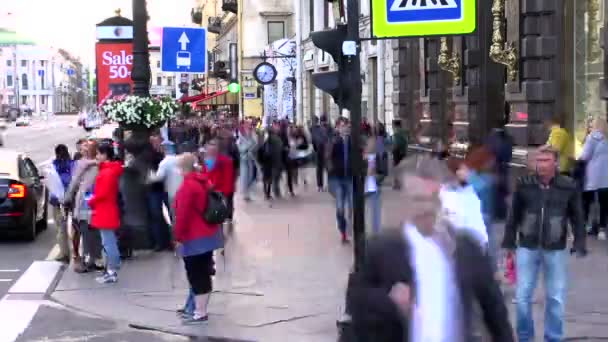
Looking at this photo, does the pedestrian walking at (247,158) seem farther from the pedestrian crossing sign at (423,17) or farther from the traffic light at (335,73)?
the pedestrian crossing sign at (423,17)

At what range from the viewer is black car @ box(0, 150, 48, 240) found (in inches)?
571

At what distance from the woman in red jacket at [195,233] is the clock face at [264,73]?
28.8 m

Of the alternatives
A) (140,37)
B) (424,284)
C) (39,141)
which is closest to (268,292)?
(140,37)

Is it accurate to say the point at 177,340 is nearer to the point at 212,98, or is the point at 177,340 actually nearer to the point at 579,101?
the point at 579,101

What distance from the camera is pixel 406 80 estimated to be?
89.6 ft

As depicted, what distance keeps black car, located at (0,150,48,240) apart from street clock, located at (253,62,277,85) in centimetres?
2243

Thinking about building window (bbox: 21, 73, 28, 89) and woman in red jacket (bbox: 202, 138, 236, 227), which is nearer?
woman in red jacket (bbox: 202, 138, 236, 227)

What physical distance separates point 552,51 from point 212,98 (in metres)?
43.8

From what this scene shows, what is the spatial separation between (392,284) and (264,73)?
34.5 m

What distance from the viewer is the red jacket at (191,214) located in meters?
8.83

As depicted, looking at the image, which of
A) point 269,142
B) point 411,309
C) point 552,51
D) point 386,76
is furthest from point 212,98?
point 411,309

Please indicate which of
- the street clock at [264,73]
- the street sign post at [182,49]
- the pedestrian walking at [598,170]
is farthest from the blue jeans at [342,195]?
the street clock at [264,73]

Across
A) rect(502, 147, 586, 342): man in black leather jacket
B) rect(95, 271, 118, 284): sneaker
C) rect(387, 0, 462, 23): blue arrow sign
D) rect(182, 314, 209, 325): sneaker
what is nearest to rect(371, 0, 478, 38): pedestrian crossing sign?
rect(387, 0, 462, 23): blue arrow sign

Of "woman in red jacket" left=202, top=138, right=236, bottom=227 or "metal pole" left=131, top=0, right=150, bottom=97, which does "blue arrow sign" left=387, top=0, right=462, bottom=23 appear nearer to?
"woman in red jacket" left=202, top=138, right=236, bottom=227
